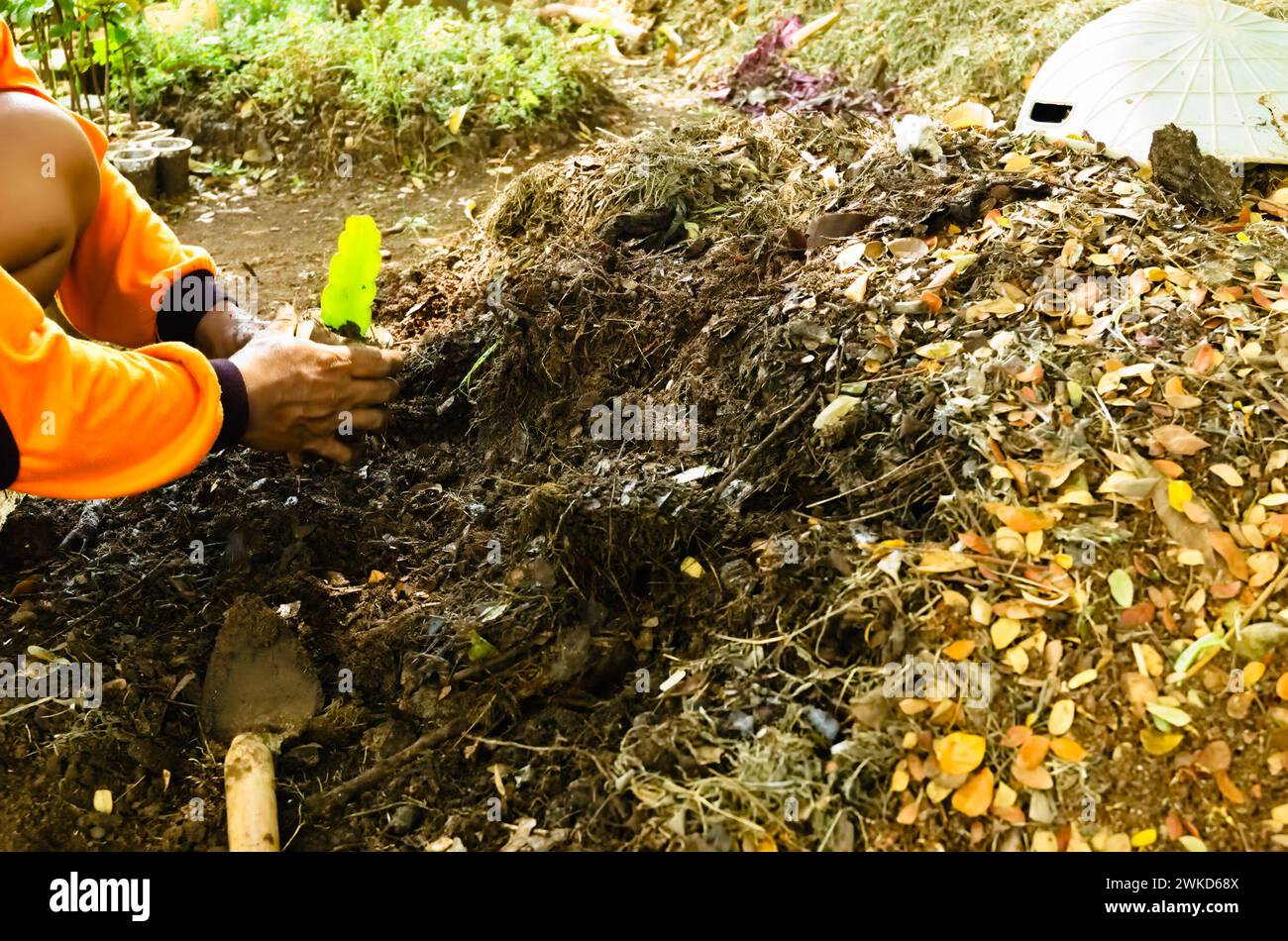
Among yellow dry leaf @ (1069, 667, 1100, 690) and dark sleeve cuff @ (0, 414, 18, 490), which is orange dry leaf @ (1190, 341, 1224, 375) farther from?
dark sleeve cuff @ (0, 414, 18, 490)

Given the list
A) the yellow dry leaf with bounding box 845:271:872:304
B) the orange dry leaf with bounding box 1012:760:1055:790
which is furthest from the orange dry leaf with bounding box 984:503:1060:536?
the yellow dry leaf with bounding box 845:271:872:304

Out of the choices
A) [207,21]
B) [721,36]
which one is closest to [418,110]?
[207,21]

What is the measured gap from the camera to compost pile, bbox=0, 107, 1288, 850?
64.7 inches

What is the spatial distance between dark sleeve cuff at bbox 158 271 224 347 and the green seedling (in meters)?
0.46

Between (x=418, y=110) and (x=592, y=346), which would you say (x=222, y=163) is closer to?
(x=418, y=110)

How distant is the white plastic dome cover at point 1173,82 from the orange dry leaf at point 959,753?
169cm

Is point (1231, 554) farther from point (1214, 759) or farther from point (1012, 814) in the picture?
point (1012, 814)

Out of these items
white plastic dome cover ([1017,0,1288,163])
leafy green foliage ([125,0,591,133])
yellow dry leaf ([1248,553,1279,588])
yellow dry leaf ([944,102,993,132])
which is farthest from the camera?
leafy green foliage ([125,0,591,133])

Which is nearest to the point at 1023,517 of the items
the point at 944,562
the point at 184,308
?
the point at 944,562

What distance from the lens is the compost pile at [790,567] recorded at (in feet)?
5.40

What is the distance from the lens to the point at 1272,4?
14.5 feet

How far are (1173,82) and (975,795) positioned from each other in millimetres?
2230

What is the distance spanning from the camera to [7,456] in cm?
169

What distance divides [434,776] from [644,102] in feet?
14.1
